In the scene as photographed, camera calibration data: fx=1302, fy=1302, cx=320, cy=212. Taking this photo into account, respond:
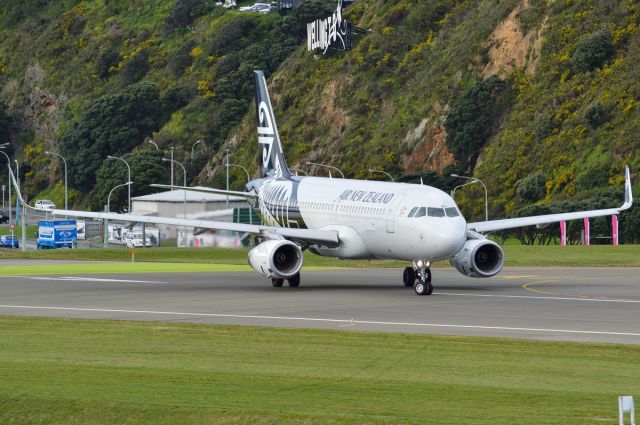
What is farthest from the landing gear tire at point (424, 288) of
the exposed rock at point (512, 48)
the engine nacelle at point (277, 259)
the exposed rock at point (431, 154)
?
the exposed rock at point (512, 48)

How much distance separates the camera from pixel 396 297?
Answer: 45.5 m

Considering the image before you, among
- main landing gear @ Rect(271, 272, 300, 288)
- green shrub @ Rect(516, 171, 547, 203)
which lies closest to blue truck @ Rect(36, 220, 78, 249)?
green shrub @ Rect(516, 171, 547, 203)

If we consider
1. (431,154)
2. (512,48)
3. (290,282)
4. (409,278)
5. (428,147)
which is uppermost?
(512,48)

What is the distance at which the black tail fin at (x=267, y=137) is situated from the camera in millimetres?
62125

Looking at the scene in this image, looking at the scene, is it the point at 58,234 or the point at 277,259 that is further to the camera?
the point at 58,234

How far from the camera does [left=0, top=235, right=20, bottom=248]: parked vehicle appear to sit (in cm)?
14375

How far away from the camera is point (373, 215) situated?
48.6 meters

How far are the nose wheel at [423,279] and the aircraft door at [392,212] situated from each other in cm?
159

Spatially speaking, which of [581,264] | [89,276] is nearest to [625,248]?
[581,264]

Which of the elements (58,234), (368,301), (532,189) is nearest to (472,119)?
(532,189)

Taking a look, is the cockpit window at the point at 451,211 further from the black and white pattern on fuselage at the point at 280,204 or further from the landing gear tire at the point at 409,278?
the black and white pattern on fuselage at the point at 280,204

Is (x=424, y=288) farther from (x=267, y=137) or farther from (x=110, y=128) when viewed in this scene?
(x=110, y=128)

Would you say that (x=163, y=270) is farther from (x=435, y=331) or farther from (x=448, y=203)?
(x=435, y=331)

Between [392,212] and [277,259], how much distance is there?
17.8 ft
